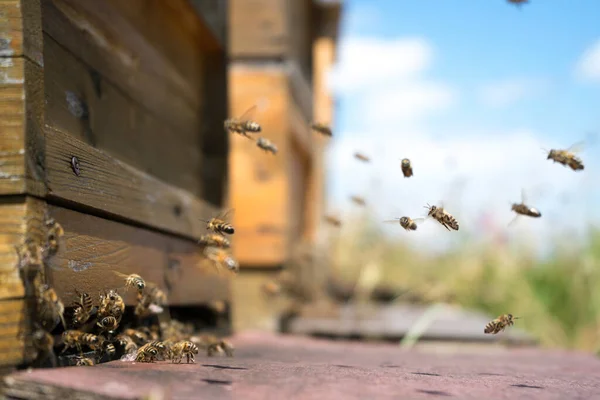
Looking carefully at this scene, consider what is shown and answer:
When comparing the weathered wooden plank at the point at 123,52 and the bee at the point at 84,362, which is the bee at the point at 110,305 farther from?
the weathered wooden plank at the point at 123,52

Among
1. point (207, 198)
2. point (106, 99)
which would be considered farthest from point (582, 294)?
point (106, 99)

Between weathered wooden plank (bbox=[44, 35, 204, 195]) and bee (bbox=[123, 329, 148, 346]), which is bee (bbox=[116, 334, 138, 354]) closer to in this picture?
bee (bbox=[123, 329, 148, 346])

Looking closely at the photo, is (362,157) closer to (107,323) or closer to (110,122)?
(110,122)

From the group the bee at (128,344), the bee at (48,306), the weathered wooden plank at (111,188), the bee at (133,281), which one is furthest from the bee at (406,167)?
the bee at (48,306)

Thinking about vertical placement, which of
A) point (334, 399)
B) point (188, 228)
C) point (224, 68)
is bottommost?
point (334, 399)

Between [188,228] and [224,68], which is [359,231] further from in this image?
[188,228]

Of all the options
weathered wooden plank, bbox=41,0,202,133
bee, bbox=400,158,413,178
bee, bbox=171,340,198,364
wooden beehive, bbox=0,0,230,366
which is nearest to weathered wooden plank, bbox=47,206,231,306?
wooden beehive, bbox=0,0,230,366
